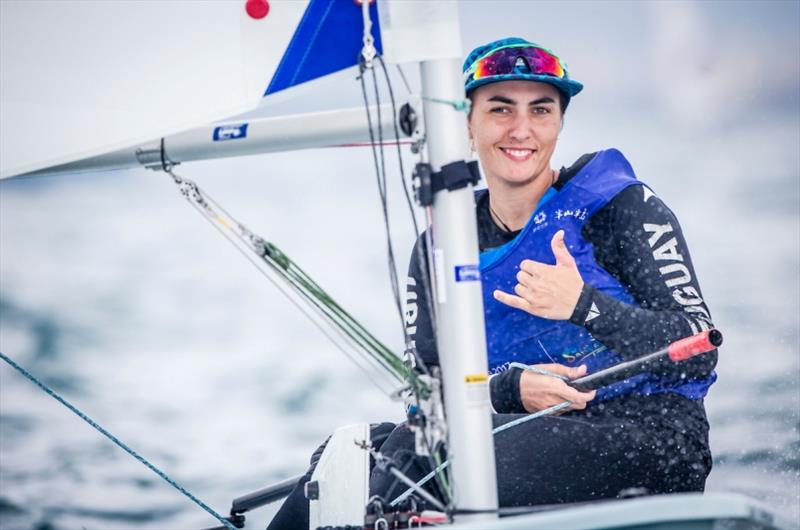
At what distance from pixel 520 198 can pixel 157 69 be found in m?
1.27

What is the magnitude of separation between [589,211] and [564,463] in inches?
30.7

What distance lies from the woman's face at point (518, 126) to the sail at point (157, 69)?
2.75 ft

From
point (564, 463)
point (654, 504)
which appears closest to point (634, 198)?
point (564, 463)

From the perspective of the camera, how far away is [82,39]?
97.6 inches

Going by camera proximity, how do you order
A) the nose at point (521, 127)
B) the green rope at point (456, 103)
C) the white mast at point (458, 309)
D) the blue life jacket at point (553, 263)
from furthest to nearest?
1. the nose at point (521, 127)
2. the blue life jacket at point (553, 263)
3. the green rope at point (456, 103)
4. the white mast at point (458, 309)

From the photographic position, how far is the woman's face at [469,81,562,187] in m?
3.11

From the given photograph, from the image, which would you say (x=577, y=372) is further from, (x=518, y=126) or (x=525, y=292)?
(x=518, y=126)

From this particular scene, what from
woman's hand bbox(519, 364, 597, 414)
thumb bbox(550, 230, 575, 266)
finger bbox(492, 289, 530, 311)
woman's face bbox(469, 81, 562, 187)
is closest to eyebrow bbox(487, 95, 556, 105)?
woman's face bbox(469, 81, 562, 187)

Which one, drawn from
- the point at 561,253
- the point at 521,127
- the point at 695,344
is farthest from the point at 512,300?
the point at 521,127

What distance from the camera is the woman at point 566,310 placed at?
102 inches

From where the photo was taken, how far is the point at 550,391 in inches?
105

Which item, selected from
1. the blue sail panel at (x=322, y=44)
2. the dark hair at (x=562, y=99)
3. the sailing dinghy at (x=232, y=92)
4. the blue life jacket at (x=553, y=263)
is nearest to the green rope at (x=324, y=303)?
the sailing dinghy at (x=232, y=92)

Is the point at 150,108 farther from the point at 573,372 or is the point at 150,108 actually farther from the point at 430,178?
the point at 573,372

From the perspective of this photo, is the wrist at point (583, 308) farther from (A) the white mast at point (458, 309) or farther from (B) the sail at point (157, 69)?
(B) the sail at point (157, 69)
